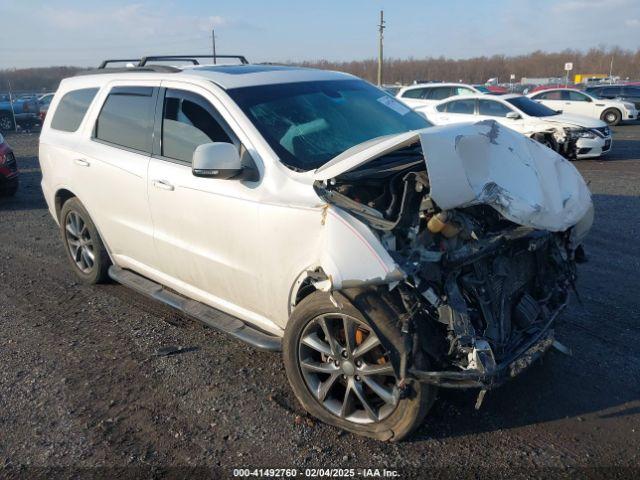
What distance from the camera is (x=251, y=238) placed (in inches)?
138

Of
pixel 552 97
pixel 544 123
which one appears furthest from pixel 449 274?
pixel 552 97

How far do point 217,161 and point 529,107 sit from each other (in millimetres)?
12707

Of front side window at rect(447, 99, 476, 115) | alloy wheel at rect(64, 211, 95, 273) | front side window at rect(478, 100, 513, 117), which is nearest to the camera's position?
alloy wheel at rect(64, 211, 95, 273)

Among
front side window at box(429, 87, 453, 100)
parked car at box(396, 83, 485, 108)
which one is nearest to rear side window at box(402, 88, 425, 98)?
parked car at box(396, 83, 485, 108)

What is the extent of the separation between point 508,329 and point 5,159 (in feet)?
31.8

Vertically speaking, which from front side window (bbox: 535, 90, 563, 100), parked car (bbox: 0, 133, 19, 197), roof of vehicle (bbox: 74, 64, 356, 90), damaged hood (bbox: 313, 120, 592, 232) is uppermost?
roof of vehicle (bbox: 74, 64, 356, 90)

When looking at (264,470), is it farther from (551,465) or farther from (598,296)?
(598,296)

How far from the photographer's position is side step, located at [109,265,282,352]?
3.59m

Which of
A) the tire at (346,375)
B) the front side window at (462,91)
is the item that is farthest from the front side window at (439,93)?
the tire at (346,375)

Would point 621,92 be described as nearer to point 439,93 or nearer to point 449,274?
point 439,93

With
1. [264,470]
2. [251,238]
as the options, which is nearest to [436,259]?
[251,238]

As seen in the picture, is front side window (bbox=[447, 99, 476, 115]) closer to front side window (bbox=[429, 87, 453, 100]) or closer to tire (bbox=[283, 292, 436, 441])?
front side window (bbox=[429, 87, 453, 100])

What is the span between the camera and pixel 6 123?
1086 inches

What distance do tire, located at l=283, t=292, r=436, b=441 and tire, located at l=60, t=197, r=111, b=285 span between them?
2669 millimetres
